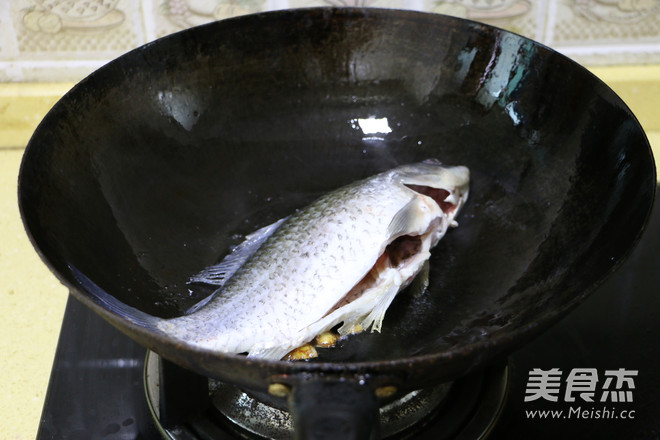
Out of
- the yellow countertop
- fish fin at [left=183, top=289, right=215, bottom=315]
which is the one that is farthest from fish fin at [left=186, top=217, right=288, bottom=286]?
the yellow countertop

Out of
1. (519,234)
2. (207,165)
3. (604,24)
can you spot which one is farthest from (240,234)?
(604,24)

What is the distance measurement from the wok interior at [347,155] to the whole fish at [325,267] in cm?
5

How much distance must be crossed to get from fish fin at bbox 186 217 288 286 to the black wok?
0.9 inches

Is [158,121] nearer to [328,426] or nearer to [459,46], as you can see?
[459,46]

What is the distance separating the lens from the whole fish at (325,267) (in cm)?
93

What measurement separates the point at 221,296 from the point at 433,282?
0.33 metres

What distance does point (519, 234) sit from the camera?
1109 mm

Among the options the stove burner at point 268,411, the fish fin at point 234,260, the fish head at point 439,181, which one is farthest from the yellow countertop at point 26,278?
the fish head at point 439,181

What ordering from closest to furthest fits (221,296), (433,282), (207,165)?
(221,296) → (433,282) → (207,165)

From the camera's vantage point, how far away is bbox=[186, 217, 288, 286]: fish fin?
1.06m

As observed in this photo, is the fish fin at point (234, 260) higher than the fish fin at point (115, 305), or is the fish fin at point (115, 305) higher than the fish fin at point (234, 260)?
the fish fin at point (115, 305)

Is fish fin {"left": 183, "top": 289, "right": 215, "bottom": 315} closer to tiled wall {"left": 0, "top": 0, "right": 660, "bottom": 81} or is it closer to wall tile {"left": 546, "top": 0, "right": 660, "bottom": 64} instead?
tiled wall {"left": 0, "top": 0, "right": 660, "bottom": 81}

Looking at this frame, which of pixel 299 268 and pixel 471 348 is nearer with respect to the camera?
pixel 471 348

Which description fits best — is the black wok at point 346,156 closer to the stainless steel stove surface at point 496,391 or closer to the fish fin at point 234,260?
the fish fin at point 234,260
